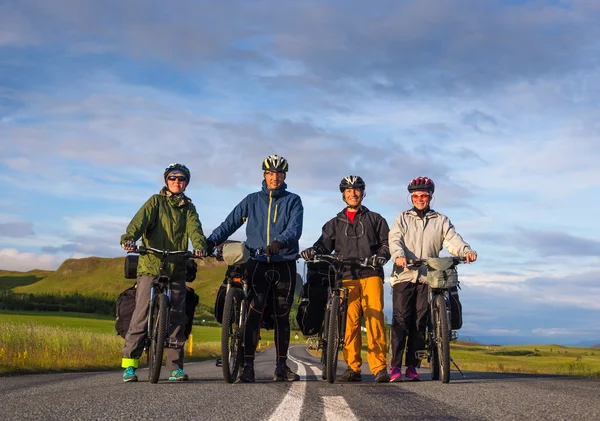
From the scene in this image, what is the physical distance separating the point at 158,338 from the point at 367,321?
275 centimetres

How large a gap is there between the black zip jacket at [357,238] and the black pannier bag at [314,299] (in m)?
0.26

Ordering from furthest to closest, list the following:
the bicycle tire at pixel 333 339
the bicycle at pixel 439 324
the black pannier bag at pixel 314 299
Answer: the black pannier bag at pixel 314 299
the bicycle at pixel 439 324
the bicycle tire at pixel 333 339

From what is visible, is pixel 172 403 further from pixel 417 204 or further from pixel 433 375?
pixel 417 204

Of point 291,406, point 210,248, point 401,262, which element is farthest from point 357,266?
point 291,406

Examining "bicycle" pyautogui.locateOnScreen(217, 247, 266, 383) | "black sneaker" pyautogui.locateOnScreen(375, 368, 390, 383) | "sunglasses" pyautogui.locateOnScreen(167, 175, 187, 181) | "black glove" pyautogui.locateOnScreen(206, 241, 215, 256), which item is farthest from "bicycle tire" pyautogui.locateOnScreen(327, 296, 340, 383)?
"sunglasses" pyautogui.locateOnScreen(167, 175, 187, 181)

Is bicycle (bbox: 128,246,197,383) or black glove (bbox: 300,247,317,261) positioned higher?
black glove (bbox: 300,247,317,261)

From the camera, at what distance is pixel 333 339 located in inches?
300

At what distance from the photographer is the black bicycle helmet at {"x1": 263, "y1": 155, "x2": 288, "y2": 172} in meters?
8.41

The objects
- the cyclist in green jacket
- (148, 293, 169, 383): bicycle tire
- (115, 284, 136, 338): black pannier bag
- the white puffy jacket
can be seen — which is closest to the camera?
(148, 293, 169, 383): bicycle tire

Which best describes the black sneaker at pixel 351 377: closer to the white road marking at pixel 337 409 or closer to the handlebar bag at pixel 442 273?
the handlebar bag at pixel 442 273

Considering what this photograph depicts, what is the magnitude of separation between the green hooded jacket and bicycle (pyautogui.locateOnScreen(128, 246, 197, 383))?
0.43 feet

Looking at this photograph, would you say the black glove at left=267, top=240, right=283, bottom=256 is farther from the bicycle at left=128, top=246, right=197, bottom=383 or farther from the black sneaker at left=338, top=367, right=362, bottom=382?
the black sneaker at left=338, top=367, right=362, bottom=382

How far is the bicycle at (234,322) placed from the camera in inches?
284

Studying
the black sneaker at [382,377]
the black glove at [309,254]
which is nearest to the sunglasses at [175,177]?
the black glove at [309,254]
